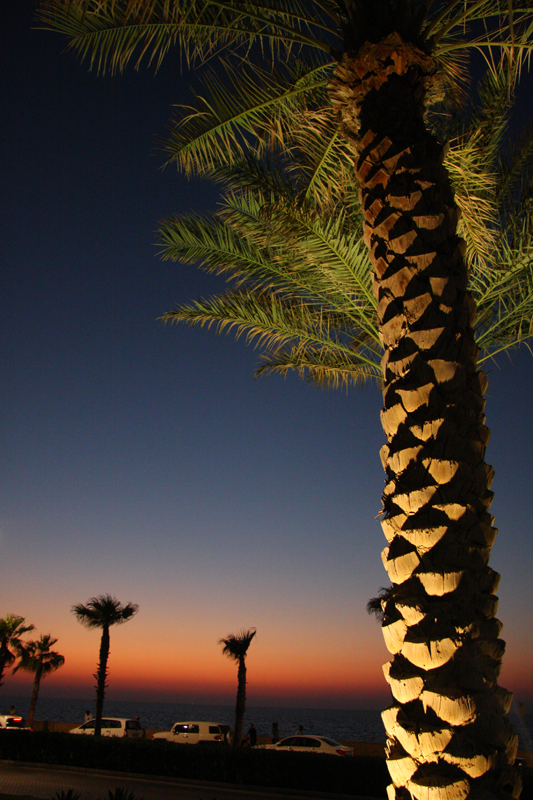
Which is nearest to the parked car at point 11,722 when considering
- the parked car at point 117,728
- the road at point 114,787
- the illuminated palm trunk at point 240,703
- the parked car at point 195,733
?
the parked car at point 117,728

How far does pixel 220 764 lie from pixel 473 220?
1531cm

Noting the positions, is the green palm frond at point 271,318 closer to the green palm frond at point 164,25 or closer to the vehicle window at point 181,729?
the green palm frond at point 164,25

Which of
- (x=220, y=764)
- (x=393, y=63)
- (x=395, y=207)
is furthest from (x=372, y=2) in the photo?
(x=220, y=764)

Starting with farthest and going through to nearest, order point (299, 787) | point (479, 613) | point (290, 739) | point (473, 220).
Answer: point (290, 739) → point (299, 787) → point (473, 220) → point (479, 613)

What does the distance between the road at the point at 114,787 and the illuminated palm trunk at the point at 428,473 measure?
1143 centimetres

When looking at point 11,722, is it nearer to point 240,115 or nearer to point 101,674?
point 101,674

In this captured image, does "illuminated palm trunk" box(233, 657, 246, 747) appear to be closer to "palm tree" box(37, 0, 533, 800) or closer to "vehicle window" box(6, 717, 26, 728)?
"vehicle window" box(6, 717, 26, 728)

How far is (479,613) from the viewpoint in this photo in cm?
322

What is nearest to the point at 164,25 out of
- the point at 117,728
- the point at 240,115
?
the point at 240,115

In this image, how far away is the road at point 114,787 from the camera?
13.1 meters

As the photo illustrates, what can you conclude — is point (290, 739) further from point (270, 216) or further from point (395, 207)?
point (395, 207)

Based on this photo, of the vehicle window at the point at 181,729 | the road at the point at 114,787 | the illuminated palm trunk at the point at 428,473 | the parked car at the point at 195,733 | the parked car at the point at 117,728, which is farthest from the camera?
the parked car at the point at 117,728

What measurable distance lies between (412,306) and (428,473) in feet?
3.80

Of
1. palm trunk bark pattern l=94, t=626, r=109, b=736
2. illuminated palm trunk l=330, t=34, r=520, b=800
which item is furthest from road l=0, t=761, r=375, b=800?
illuminated palm trunk l=330, t=34, r=520, b=800
